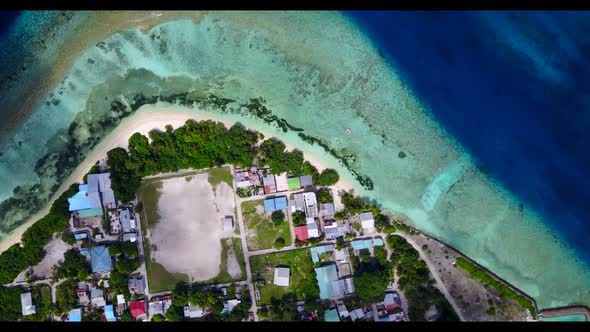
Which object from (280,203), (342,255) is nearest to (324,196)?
(280,203)

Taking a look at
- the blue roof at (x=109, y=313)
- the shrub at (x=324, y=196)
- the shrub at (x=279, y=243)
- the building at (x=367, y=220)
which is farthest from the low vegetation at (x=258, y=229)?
the blue roof at (x=109, y=313)

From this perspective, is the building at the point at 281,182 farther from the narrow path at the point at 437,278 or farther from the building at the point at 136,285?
the building at the point at 136,285

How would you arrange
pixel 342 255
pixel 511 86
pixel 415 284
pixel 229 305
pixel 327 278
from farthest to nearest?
1. pixel 511 86
2. pixel 342 255
3. pixel 229 305
4. pixel 327 278
5. pixel 415 284

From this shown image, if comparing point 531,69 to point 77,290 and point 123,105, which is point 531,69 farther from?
point 77,290

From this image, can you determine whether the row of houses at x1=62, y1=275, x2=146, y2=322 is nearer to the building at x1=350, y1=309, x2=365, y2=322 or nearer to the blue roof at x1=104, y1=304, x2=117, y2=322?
the blue roof at x1=104, y1=304, x2=117, y2=322

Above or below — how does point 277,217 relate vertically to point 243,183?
below

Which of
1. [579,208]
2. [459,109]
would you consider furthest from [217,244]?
[579,208]

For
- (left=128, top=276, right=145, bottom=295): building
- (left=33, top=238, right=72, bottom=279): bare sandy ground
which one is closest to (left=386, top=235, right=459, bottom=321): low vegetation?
(left=128, top=276, right=145, bottom=295): building

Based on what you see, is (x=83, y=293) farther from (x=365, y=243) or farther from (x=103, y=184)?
(x=365, y=243)
